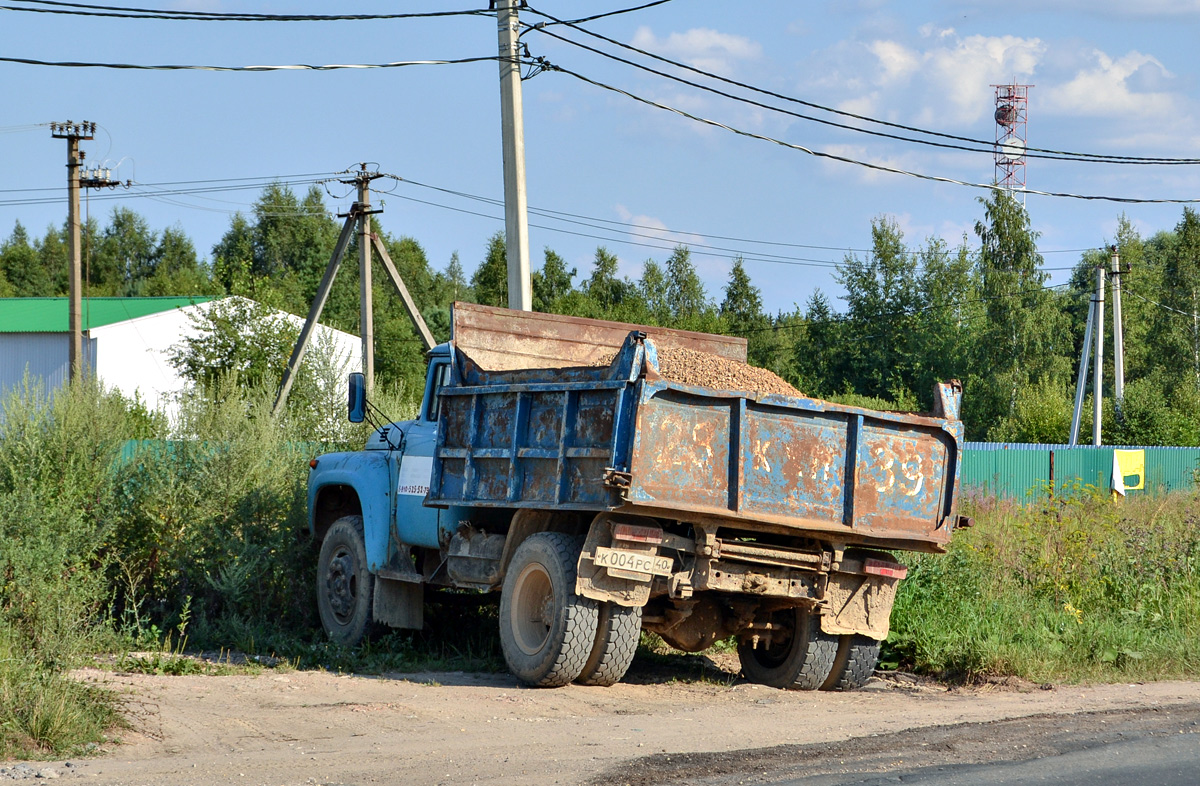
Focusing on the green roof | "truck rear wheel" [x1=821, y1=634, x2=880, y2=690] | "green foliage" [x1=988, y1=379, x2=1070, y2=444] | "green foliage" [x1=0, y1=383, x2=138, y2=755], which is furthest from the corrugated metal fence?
the green roof

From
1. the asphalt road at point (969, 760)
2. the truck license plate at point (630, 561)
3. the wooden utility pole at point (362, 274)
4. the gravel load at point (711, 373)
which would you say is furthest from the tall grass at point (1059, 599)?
the wooden utility pole at point (362, 274)

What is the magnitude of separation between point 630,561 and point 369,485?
336 centimetres

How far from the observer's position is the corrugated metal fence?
90.5ft

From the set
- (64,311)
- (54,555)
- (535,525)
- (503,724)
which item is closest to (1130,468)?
(535,525)

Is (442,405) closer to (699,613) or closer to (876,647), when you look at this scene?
(699,613)

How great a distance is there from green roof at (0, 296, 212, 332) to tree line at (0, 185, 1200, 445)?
2.55 metres

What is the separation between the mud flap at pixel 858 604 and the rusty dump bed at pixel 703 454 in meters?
0.48

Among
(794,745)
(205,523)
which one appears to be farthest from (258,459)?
(794,745)

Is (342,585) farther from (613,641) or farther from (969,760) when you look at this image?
(969,760)

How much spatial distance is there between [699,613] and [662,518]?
4.55 ft

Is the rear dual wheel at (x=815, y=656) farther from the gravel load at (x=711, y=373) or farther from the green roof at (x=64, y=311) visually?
the green roof at (x=64, y=311)

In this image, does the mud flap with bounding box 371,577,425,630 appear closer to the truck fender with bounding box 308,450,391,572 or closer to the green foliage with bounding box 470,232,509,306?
the truck fender with bounding box 308,450,391,572

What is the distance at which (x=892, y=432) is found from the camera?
8.02 m

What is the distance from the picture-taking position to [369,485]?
399 inches
